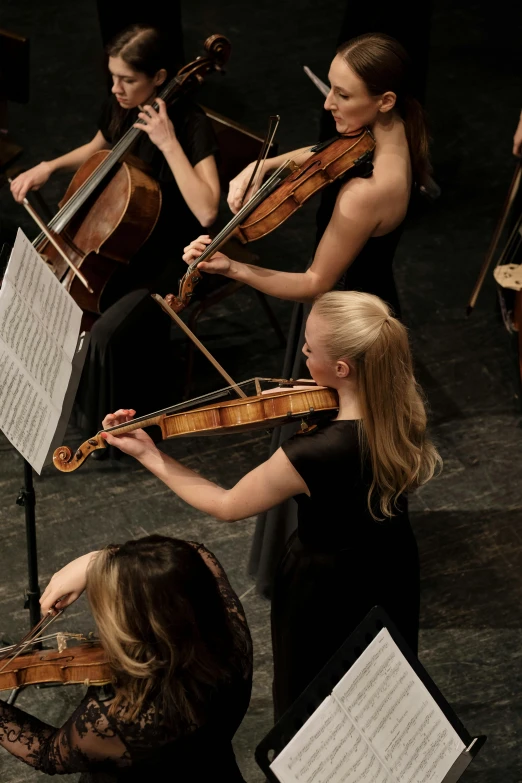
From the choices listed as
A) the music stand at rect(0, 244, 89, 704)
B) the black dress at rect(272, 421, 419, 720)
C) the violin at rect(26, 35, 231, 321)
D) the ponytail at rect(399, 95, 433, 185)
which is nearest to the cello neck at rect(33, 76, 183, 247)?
the violin at rect(26, 35, 231, 321)

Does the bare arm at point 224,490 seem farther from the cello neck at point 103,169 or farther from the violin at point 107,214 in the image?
the cello neck at point 103,169

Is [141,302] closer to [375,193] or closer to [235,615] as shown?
[375,193]

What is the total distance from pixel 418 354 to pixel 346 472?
87.0 inches

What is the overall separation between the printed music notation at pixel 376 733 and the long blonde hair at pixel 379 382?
389mm

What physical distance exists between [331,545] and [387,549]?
0.53 feet

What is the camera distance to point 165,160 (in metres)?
3.65

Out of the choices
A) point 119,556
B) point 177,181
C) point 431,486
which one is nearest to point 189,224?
point 177,181

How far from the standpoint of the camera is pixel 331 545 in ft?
8.21

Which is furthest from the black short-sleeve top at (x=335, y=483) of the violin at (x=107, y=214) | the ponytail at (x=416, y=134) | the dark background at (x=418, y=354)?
the violin at (x=107, y=214)

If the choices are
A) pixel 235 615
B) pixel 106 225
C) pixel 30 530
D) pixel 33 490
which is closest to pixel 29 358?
pixel 33 490

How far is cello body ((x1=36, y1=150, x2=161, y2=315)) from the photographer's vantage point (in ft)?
11.5

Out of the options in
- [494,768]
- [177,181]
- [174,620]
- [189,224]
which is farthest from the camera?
[189,224]

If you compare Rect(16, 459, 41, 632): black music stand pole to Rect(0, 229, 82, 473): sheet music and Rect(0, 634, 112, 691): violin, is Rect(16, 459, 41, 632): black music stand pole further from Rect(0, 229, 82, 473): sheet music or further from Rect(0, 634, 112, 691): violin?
Rect(0, 634, 112, 691): violin

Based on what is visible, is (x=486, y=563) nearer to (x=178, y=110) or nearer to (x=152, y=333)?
(x=152, y=333)
